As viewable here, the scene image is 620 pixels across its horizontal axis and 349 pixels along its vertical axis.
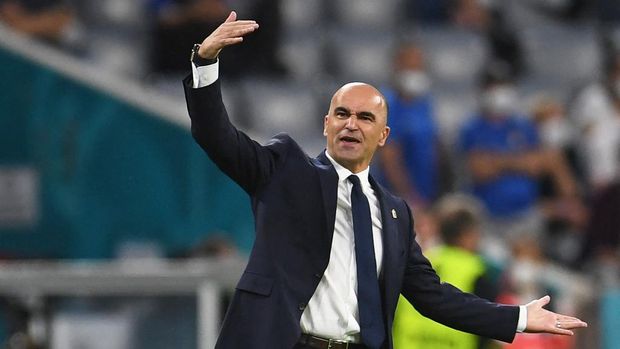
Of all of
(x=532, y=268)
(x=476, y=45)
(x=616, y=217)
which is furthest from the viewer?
(x=476, y=45)

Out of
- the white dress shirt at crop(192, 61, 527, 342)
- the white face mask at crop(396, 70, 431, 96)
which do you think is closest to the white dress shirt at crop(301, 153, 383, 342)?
the white dress shirt at crop(192, 61, 527, 342)

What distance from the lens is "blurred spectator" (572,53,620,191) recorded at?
36.6 ft

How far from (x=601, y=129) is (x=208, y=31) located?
9.96ft

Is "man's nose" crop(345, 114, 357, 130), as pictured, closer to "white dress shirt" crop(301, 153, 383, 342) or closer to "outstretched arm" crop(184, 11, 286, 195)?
"white dress shirt" crop(301, 153, 383, 342)

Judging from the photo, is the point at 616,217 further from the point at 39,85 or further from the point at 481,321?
the point at 481,321

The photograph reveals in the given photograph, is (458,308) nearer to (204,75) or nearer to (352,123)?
(352,123)

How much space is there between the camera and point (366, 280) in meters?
4.66

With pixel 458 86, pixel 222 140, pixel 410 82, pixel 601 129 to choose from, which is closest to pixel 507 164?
pixel 410 82

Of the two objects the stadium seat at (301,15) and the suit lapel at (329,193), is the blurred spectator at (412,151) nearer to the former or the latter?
the stadium seat at (301,15)

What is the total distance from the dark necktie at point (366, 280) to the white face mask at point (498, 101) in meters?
6.37

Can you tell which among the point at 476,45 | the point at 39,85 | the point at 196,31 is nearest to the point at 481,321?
the point at 39,85

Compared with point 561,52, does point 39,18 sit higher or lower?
lower

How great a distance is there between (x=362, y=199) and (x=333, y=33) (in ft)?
27.0

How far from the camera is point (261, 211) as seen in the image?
4555mm
